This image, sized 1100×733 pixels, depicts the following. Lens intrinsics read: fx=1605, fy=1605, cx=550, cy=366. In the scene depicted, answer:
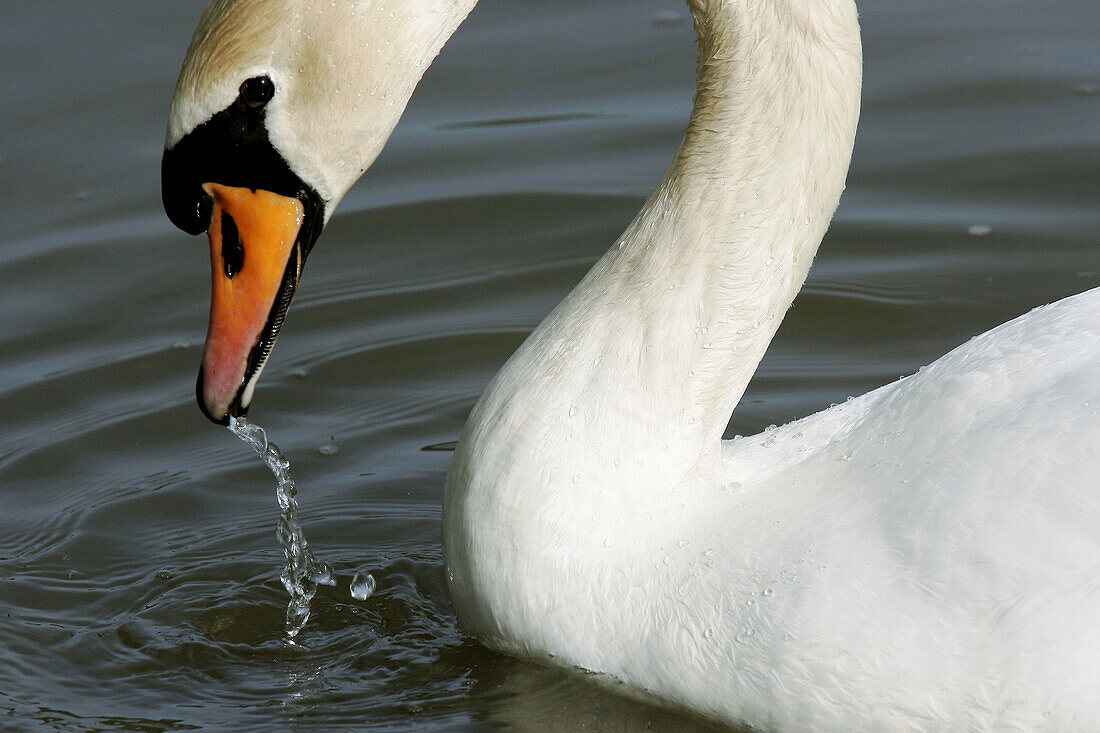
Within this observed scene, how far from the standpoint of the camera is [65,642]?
12.6 ft

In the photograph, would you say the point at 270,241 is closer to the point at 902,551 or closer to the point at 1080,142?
the point at 902,551

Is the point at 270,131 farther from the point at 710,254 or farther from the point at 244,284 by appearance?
the point at 710,254

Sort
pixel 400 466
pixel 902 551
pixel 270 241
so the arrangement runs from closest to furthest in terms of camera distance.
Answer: pixel 902 551 → pixel 270 241 → pixel 400 466

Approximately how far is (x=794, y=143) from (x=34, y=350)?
119 inches

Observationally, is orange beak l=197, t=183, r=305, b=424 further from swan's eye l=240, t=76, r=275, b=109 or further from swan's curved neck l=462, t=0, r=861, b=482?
swan's curved neck l=462, t=0, r=861, b=482

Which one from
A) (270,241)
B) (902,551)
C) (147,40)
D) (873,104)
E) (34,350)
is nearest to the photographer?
(902,551)

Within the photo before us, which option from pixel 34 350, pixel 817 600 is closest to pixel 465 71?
pixel 34 350

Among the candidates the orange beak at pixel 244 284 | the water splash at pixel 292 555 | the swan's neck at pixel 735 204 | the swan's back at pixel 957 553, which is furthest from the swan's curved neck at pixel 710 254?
the water splash at pixel 292 555

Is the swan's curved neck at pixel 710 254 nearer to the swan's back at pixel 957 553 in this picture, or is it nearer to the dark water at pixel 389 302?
the swan's back at pixel 957 553

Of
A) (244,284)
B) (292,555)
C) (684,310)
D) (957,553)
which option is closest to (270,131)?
(244,284)

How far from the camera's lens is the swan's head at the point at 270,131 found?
3000mm

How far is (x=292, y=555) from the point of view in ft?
13.3

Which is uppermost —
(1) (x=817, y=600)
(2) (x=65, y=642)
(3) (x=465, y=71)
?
(3) (x=465, y=71)

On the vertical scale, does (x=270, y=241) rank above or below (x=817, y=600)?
above
